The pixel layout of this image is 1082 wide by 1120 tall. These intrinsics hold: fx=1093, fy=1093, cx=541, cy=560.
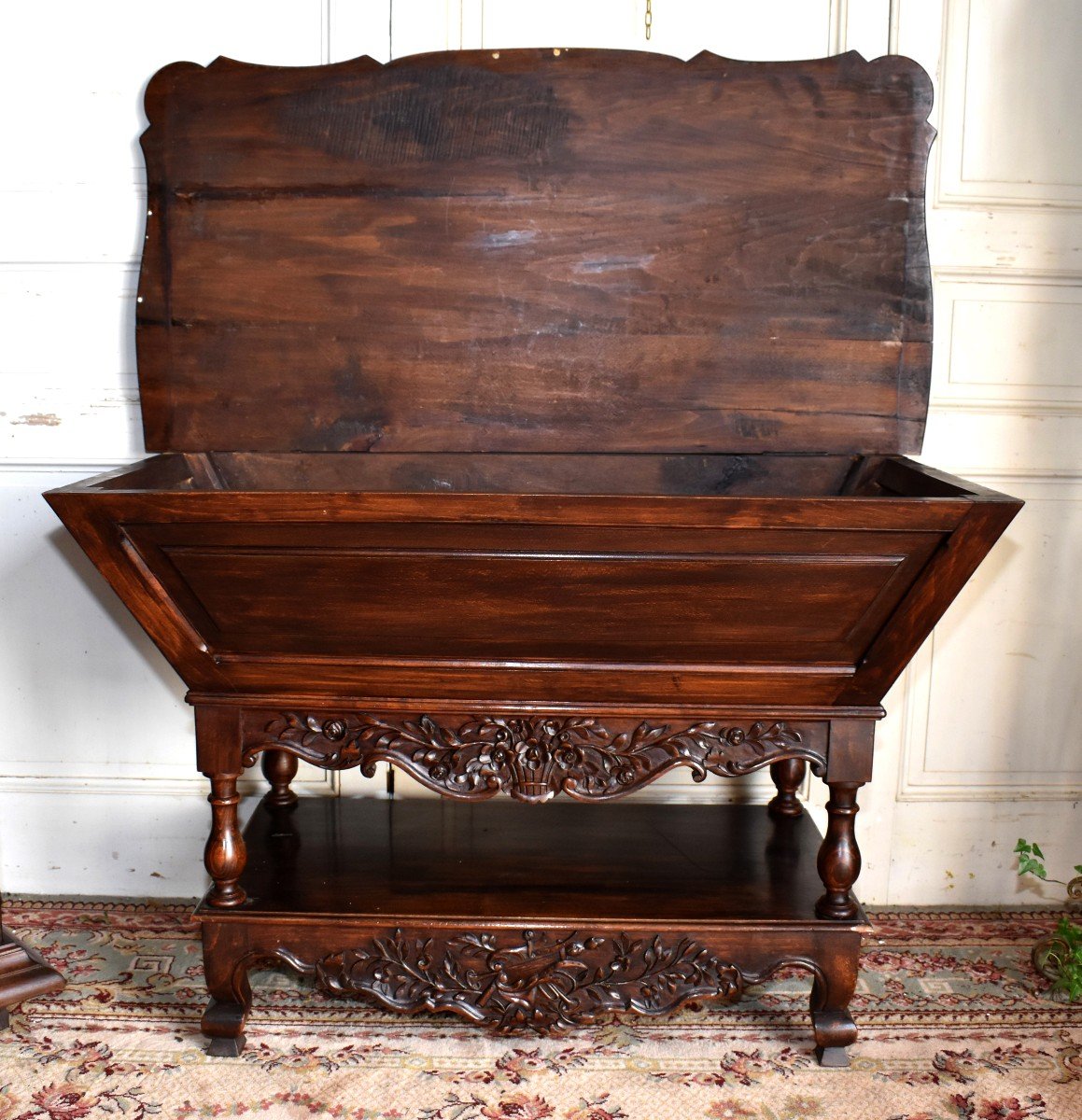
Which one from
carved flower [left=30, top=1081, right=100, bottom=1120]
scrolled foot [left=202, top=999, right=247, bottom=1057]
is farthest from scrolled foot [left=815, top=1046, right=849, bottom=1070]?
carved flower [left=30, top=1081, right=100, bottom=1120]

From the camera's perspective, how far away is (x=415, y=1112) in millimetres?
1920

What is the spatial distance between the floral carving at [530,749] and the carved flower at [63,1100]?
2.16 ft

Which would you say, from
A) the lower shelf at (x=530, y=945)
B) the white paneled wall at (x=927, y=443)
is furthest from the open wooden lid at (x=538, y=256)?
the lower shelf at (x=530, y=945)

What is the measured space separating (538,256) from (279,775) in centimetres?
132

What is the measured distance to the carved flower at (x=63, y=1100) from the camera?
6.28 feet

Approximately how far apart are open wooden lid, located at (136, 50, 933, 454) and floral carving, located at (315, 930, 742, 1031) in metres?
1.04

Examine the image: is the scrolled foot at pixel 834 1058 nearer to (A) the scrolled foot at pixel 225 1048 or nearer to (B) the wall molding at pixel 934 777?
(B) the wall molding at pixel 934 777

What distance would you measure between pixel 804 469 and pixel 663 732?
0.76m

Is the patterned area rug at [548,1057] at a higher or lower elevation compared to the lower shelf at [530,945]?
lower

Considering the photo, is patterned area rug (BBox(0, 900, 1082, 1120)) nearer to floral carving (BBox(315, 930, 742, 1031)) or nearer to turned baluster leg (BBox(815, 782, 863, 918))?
floral carving (BBox(315, 930, 742, 1031))

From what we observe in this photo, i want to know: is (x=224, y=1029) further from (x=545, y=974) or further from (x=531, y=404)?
(x=531, y=404)

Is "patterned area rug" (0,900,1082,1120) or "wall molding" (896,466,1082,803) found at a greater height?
"wall molding" (896,466,1082,803)

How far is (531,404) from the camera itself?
7.93 feet

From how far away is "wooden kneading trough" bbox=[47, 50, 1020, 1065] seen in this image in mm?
2025
